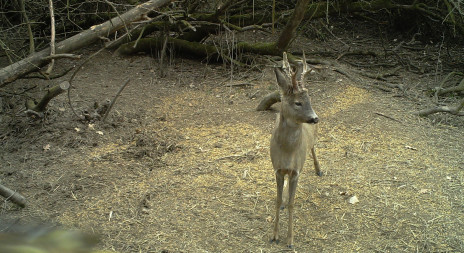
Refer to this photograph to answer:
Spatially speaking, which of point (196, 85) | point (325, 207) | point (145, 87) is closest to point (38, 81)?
point (145, 87)

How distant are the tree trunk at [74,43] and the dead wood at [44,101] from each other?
0.40 m

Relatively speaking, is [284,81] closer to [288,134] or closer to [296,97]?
[296,97]

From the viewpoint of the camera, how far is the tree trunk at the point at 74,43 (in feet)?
18.1

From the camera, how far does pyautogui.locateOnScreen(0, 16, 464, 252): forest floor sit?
444 cm

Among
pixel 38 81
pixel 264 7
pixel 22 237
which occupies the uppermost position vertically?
pixel 22 237

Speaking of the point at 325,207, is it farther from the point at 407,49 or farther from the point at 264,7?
the point at 407,49

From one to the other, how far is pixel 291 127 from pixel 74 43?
359 cm

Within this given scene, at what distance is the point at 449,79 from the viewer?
9125mm

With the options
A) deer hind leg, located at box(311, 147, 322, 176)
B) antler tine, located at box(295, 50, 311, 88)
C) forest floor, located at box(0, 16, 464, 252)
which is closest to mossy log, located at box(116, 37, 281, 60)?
forest floor, located at box(0, 16, 464, 252)

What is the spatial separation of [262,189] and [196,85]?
3955 millimetres

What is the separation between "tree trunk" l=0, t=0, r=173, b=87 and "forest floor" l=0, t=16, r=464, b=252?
43.9 inches

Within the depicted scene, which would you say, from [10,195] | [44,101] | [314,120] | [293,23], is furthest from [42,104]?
[293,23]

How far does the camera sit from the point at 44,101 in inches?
251

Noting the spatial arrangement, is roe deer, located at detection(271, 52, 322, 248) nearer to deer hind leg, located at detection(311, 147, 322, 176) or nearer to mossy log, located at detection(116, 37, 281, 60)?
deer hind leg, located at detection(311, 147, 322, 176)
